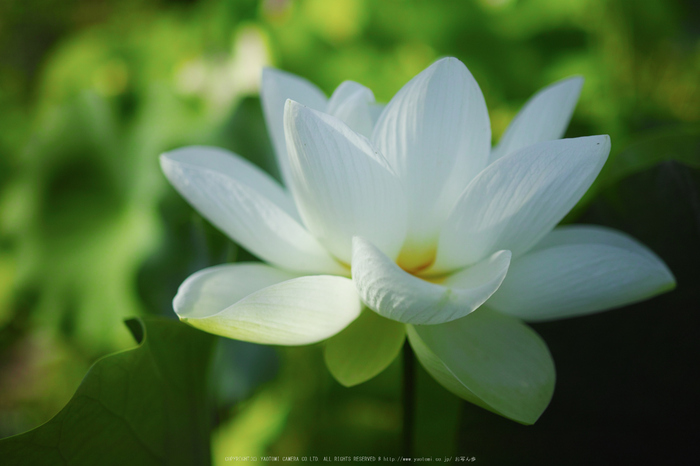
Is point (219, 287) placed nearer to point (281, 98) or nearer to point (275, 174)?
point (281, 98)

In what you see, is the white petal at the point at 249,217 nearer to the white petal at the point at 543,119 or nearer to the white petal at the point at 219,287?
the white petal at the point at 219,287

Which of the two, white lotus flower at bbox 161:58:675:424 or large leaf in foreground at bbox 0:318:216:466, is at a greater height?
white lotus flower at bbox 161:58:675:424

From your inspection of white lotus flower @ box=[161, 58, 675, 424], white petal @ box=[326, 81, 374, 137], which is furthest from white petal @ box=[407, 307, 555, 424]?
white petal @ box=[326, 81, 374, 137]

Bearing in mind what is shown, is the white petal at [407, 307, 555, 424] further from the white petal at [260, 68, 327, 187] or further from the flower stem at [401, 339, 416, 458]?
the white petal at [260, 68, 327, 187]

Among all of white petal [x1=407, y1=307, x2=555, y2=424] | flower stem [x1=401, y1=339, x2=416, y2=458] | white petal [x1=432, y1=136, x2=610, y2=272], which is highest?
white petal [x1=432, y1=136, x2=610, y2=272]

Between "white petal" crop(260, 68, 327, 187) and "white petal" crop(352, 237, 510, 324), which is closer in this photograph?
"white petal" crop(352, 237, 510, 324)

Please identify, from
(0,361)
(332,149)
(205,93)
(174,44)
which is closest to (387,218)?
(332,149)

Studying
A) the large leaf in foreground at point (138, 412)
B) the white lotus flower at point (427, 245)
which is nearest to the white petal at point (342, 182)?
the white lotus flower at point (427, 245)

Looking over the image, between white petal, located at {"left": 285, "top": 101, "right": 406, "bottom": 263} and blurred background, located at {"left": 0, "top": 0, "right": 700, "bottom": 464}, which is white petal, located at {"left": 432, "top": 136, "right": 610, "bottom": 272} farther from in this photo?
blurred background, located at {"left": 0, "top": 0, "right": 700, "bottom": 464}
